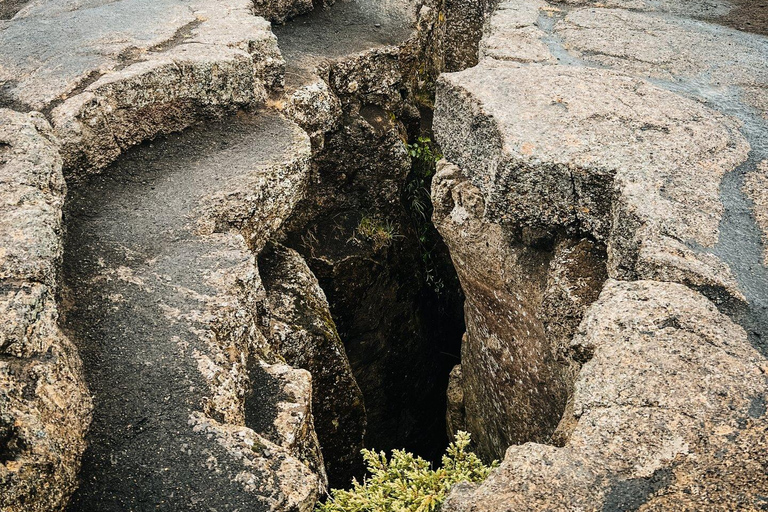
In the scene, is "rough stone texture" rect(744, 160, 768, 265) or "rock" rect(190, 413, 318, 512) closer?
"rock" rect(190, 413, 318, 512)

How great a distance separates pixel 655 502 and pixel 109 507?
1.45m

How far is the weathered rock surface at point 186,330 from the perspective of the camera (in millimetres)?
1888

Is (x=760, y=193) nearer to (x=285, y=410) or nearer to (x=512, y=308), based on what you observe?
(x=512, y=308)

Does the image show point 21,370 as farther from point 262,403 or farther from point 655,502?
point 655,502

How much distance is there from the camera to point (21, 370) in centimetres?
183

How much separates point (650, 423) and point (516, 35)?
9.39 feet

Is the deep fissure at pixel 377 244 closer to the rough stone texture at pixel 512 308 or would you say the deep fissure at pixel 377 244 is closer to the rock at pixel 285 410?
the rough stone texture at pixel 512 308

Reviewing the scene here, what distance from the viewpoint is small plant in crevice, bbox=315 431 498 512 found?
2.24m

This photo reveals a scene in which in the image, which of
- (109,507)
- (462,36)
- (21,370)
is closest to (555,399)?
(109,507)

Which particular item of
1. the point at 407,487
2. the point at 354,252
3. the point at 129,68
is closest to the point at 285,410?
the point at 407,487

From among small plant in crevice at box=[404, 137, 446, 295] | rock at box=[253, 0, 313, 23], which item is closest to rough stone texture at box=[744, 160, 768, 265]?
small plant in crevice at box=[404, 137, 446, 295]

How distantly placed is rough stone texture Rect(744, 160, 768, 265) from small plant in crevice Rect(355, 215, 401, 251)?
102 inches

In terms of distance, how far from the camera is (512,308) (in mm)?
3334

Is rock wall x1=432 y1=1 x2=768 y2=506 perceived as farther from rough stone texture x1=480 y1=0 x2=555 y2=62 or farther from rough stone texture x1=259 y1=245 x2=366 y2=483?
rough stone texture x1=259 y1=245 x2=366 y2=483
